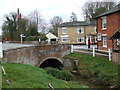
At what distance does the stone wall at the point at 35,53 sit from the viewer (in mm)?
13902

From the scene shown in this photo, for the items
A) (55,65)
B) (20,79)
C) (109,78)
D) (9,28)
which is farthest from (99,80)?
(9,28)

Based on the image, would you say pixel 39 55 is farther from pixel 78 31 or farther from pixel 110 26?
pixel 78 31

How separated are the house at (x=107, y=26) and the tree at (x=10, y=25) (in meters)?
33.7

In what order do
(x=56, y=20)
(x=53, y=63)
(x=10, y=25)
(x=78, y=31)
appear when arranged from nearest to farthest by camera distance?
(x=53, y=63), (x=78, y=31), (x=10, y=25), (x=56, y=20)

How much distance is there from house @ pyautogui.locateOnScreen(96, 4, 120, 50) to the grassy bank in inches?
179

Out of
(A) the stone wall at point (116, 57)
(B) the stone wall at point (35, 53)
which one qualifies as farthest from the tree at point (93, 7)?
(A) the stone wall at point (116, 57)

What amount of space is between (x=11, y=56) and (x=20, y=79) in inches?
193

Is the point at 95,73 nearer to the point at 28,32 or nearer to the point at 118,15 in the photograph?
the point at 118,15

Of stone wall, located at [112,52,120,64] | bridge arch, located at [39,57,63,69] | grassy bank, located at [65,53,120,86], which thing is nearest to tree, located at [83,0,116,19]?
bridge arch, located at [39,57,63,69]

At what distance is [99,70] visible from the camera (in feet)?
54.9

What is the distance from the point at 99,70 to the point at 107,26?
9111 millimetres

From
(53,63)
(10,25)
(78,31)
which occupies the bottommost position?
(53,63)

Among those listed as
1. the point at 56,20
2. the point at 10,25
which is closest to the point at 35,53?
the point at 10,25

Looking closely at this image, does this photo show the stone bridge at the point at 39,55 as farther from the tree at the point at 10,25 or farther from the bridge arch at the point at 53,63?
the tree at the point at 10,25
